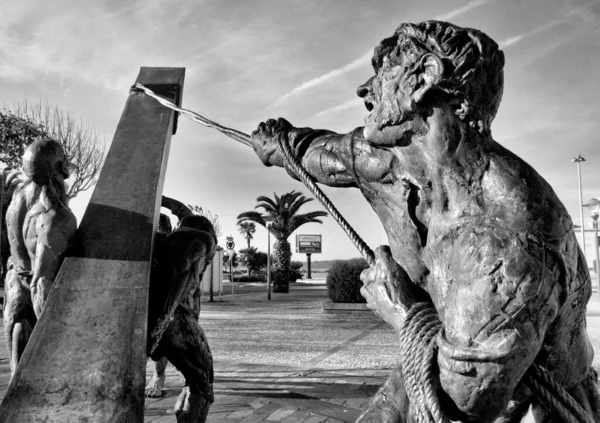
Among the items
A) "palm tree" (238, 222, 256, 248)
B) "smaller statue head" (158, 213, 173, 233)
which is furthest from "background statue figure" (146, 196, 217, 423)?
"palm tree" (238, 222, 256, 248)

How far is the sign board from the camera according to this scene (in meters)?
30.8

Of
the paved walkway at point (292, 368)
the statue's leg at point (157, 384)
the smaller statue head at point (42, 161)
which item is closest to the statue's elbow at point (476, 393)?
the smaller statue head at point (42, 161)

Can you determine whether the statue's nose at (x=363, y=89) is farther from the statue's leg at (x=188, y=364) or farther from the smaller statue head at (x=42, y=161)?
the smaller statue head at (x=42, y=161)

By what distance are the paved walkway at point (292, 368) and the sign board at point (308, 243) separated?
17751mm

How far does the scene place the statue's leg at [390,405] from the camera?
1.38 meters

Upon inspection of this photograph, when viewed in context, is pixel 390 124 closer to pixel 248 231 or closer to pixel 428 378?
pixel 428 378

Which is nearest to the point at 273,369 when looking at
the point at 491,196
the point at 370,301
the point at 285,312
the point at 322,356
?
the point at 322,356

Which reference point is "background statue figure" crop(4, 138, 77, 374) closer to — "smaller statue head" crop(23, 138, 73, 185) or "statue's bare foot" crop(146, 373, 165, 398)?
"smaller statue head" crop(23, 138, 73, 185)

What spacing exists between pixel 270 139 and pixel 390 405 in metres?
0.95

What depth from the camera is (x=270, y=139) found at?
1.72m

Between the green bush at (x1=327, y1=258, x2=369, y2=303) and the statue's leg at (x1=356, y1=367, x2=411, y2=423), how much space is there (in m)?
13.9

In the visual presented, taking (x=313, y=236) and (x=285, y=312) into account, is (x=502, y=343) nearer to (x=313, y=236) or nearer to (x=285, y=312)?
(x=285, y=312)

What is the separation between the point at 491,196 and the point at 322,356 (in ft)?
22.8

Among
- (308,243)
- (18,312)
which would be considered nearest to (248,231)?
(308,243)
